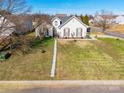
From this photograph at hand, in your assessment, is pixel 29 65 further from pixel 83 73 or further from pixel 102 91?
pixel 102 91

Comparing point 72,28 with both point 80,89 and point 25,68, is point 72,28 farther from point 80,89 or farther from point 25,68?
point 80,89

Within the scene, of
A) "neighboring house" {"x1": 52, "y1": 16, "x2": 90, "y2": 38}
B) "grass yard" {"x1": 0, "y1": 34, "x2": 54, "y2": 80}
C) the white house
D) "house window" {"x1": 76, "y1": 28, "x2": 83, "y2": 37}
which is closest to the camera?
"grass yard" {"x1": 0, "y1": 34, "x2": 54, "y2": 80}

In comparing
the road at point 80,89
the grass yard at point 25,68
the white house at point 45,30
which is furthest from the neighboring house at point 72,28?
the road at point 80,89

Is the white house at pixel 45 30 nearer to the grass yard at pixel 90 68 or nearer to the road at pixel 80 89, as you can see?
the grass yard at pixel 90 68

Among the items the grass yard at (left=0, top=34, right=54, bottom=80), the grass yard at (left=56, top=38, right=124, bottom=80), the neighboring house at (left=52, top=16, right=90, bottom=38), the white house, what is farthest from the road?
the white house

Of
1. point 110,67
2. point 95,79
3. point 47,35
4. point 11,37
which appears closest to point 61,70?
point 95,79

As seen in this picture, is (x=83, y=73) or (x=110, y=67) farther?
(x=110, y=67)

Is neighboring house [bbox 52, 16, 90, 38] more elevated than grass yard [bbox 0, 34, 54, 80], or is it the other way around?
neighboring house [bbox 52, 16, 90, 38]

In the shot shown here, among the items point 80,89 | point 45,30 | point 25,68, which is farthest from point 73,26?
point 80,89

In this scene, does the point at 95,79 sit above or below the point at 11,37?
below

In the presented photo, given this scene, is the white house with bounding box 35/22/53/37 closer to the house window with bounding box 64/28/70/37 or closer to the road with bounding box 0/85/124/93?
the house window with bounding box 64/28/70/37

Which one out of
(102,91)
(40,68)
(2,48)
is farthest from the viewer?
(2,48)
